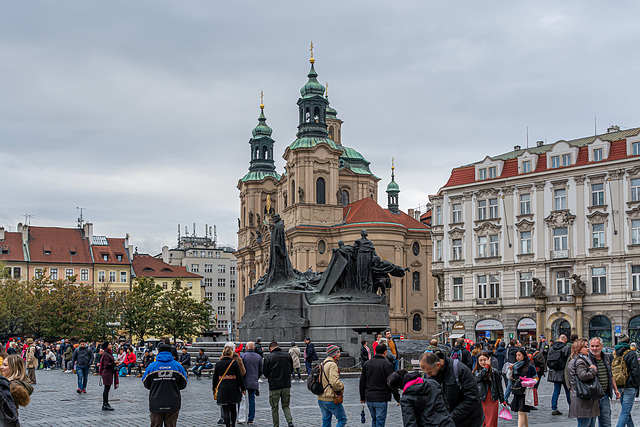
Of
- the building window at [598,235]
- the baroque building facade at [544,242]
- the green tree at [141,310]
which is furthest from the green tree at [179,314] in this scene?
the building window at [598,235]

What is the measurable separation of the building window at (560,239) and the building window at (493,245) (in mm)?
4523

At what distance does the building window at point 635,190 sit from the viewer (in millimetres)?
53688

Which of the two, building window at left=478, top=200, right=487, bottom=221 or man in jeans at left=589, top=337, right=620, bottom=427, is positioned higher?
building window at left=478, top=200, right=487, bottom=221

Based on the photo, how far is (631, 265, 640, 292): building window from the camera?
174 ft

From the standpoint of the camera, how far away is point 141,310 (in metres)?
66.9

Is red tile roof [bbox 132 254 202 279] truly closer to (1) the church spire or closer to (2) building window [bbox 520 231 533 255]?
(1) the church spire

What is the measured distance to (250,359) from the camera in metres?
16.0

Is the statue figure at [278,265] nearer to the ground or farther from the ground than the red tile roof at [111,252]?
nearer to the ground

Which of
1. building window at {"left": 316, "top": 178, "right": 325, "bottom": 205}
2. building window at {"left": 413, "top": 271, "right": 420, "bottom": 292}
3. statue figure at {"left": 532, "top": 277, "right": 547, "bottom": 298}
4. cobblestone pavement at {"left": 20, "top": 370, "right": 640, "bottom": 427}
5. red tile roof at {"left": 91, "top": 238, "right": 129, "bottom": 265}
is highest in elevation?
building window at {"left": 316, "top": 178, "right": 325, "bottom": 205}

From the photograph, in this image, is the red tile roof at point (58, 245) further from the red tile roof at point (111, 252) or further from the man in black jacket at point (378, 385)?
the man in black jacket at point (378, 385)

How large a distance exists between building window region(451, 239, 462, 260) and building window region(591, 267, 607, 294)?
1070cm

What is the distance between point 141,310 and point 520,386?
56.3m

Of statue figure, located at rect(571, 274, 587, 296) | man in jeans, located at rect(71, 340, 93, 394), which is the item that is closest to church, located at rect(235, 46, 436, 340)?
statue figure, located at rect(571, 274, 587, 296)

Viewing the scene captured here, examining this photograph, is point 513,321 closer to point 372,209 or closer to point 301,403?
point 372,209
